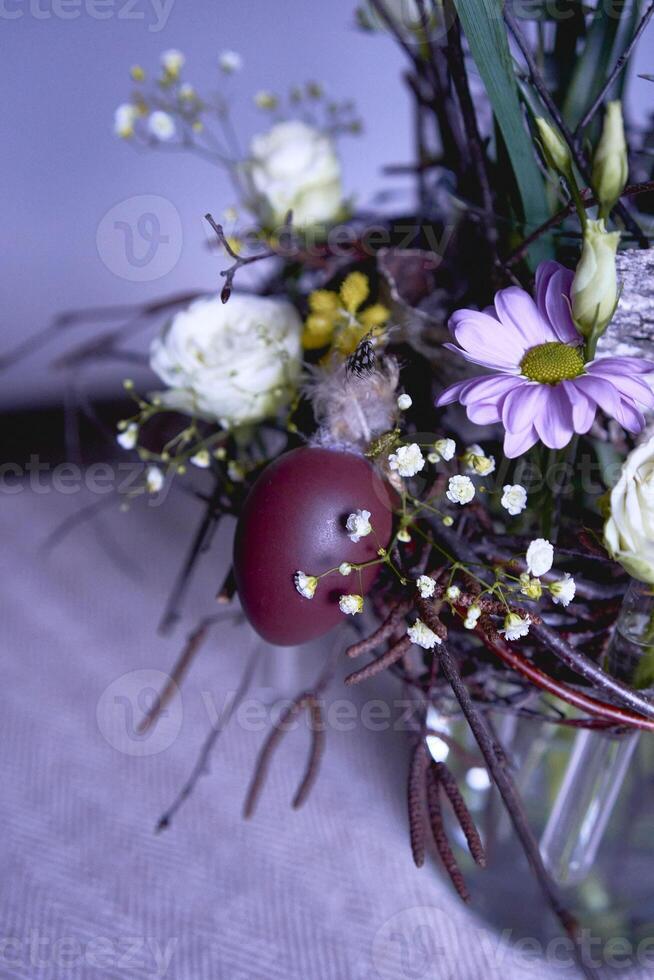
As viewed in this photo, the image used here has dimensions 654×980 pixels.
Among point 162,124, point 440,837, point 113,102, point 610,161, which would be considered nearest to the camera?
point 610,161

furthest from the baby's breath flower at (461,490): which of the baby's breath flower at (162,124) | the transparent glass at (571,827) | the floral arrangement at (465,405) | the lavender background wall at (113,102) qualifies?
the lavender background wall at (113,102)

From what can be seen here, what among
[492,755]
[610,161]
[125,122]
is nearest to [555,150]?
[610,161]

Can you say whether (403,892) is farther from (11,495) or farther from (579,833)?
(11,495)

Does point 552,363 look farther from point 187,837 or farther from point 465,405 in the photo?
point 187,837

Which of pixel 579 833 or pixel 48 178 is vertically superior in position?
pixel 48 178

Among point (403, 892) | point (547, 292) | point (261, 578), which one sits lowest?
point (403, 892)

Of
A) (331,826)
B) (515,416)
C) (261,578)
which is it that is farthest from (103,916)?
(515,416)

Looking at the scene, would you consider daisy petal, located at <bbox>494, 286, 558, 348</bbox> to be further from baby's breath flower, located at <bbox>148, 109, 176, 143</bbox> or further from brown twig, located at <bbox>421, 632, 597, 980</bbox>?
baby's breath flower, located at <bbox>148, 109, 176, 143</bbox>

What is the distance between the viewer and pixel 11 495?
0.86m

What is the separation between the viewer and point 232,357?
0.44 metres

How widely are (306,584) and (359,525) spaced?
3cm

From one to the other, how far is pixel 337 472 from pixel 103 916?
0.33m

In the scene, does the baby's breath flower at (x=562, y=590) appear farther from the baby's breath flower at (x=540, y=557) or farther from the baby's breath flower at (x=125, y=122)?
the baby's breath flower at (x=125, y=122)

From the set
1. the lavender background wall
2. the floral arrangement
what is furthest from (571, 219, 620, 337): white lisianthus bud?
the lavender background wall
